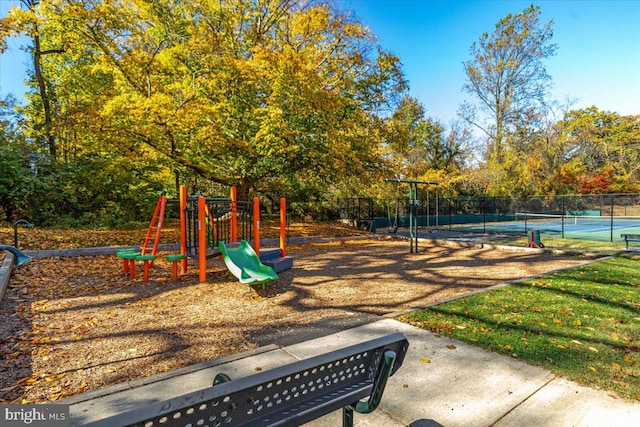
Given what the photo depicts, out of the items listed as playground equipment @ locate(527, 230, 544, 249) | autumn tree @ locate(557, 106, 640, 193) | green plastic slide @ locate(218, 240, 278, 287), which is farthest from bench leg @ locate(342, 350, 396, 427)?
autumn tree @ locate(557, 106, 640, 193)

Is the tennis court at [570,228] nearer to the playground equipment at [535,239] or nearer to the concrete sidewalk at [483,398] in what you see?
the playground equipment at [535,239]

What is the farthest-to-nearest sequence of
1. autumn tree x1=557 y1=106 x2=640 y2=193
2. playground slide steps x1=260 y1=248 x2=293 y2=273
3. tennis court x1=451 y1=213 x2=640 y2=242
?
autumn tree x1=557 y1=106 x2=640 y2=193 < tennis court x1=451 y1=213 x2=640 y2=242 < playground slide steps x1=260 y1=248 x2=293 y2=273

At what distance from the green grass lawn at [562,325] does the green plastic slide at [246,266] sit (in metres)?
2.53

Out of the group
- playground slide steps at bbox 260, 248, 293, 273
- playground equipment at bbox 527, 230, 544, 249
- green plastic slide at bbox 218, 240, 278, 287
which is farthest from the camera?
playground equipment at bbox 527, 230, 544, 249

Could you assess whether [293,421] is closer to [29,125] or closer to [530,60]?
[29,125]

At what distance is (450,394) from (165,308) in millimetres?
4296

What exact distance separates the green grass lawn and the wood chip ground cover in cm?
84

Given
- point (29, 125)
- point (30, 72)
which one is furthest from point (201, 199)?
point (30, 72)

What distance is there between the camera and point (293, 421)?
61.3 inches

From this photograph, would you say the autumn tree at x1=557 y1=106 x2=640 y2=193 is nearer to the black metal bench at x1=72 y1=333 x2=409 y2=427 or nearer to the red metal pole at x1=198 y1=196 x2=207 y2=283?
the red metal pole at x1=198 y1=196 x2=207 y2=283

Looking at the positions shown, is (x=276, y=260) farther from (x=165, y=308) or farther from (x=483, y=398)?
(x=483, y=398)

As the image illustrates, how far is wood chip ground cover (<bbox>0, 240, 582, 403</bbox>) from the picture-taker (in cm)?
344

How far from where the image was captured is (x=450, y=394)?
9.38 ft

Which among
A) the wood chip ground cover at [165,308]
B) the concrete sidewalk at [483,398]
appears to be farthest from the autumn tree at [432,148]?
the concrete sidewalk at [483,398]
